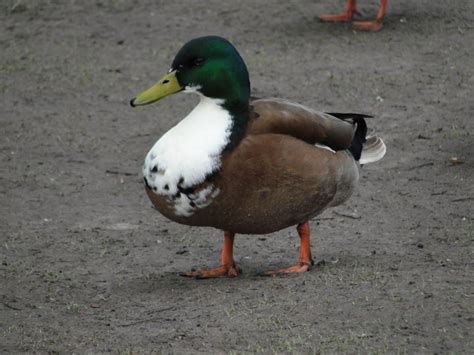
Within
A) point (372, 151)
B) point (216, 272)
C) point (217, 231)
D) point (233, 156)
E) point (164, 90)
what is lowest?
point (217, 231)

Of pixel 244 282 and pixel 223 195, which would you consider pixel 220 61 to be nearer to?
pixel 223 195

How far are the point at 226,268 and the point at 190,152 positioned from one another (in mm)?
953

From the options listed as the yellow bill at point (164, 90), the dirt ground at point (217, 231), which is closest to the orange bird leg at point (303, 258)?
the dirt ground at point (217, 231)

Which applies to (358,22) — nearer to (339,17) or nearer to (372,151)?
(339,17)

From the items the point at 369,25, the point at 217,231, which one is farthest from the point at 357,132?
the point at 369,25

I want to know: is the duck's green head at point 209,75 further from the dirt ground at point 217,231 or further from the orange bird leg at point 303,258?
the dirt ground at point 217,231

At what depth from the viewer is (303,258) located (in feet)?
19.8

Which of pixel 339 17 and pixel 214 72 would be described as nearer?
pixel 214 72

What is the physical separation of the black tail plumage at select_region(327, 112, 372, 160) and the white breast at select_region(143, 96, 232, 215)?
962mm

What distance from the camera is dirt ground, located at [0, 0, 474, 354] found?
5.10m

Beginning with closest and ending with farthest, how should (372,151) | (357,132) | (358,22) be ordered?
(357,132)
(372,151)
(358,22)

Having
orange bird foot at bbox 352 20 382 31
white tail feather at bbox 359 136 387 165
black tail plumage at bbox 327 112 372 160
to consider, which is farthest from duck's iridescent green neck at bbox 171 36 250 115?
orange bird foot at bbox 352 20 382 31

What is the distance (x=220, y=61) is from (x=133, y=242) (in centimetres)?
160

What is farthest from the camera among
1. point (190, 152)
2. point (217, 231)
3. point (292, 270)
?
point (217, 231)
